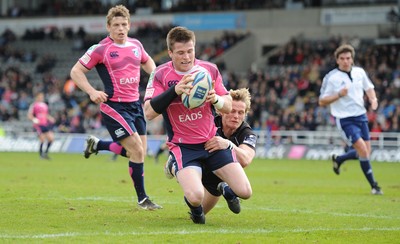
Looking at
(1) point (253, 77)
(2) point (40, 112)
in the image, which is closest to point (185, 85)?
(2) point (40, 112)

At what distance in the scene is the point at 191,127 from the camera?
10.4m

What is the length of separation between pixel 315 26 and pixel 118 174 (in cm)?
2437

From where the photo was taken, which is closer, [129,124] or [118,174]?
[129,124]

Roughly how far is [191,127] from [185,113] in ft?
0.62

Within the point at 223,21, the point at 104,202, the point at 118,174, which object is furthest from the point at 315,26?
the point at 104,202

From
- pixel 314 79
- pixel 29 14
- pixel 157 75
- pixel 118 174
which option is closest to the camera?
pixel 157 75

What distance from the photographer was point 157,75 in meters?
10.4

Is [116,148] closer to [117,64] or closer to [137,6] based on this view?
[117,64]

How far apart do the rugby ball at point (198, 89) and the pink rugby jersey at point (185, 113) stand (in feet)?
1.89

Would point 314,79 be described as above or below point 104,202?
below

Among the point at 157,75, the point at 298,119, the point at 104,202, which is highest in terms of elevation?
the point at 157,75

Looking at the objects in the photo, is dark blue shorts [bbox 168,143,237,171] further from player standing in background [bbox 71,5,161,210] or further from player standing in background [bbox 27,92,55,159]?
player standing in background [bbox 27,92,55,159]

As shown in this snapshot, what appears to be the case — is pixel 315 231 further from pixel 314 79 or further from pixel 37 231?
pixel 314 79

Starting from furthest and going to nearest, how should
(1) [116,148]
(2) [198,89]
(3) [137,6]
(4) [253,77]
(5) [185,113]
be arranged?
(3) [137,6] → (4) [253,77] → (1) [116,148] → (5) [185,113] → (2) [198,89]
